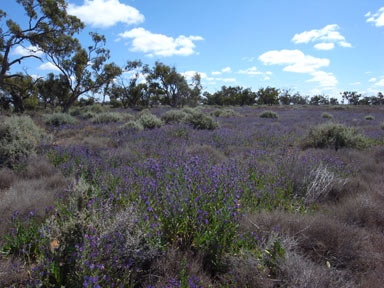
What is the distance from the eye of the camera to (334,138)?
24.1ft

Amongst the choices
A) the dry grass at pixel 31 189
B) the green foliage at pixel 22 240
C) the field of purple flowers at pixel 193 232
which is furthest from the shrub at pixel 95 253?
the dry grass at pixel 31 189

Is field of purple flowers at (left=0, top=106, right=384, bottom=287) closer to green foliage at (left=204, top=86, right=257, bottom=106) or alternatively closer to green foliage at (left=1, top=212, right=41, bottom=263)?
green foliage at (left=1, top=212, right=41, bottom=263)

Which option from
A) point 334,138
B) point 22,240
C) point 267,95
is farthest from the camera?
point 267,95

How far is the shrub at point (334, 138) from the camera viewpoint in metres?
7.22

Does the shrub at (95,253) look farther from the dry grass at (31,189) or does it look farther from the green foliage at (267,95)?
the green foliage at (267,95)

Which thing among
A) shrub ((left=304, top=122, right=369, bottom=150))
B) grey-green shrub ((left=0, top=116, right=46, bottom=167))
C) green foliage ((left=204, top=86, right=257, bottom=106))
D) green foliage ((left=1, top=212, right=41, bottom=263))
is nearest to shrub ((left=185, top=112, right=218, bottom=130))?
shrub ((left=304, top=122, right=369, bottom=150))

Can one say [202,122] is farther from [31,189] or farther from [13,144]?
[31,189]

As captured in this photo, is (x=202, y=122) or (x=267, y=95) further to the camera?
(x=267, y=95)

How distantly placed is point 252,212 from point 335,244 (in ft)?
3.06

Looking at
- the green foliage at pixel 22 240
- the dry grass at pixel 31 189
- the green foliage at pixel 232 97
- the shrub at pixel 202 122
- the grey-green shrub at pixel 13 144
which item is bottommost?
the green foliage at pixel 22 240

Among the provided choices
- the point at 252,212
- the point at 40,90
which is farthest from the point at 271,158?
the point at 40,90

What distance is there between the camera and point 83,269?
178cm

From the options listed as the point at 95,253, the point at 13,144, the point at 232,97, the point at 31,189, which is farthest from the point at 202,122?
the point at 232,97

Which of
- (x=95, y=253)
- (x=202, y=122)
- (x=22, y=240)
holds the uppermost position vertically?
(x=202, y=122)
